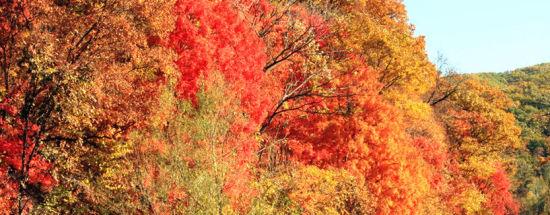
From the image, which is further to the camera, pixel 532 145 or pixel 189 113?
pixel 532 145

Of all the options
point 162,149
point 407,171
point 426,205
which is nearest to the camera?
point 162,149

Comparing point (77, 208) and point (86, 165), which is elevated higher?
point (86, 165)

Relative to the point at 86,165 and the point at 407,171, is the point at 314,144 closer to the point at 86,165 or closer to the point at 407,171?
the point at 407,171

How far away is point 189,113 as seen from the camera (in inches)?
505

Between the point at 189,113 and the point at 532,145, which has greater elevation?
the point at 189,113

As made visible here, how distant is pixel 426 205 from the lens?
27.2 meters

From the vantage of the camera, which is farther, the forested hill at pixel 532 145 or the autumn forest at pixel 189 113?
the forested hill at pixel 532 145

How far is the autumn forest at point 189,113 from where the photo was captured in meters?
12.0

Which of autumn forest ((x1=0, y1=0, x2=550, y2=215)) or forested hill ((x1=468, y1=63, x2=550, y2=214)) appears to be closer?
autumn forest ((x1=0, y1=0, x2=550, y2=215))

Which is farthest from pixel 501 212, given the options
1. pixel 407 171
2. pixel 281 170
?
pixel 281 170

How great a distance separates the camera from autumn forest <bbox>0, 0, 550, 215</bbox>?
12.0 metres

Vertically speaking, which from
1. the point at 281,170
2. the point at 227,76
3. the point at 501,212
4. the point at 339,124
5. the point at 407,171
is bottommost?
the point at 501,212

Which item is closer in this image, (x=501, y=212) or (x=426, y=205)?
(x=426, y=205)

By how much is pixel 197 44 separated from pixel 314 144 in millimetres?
11457
